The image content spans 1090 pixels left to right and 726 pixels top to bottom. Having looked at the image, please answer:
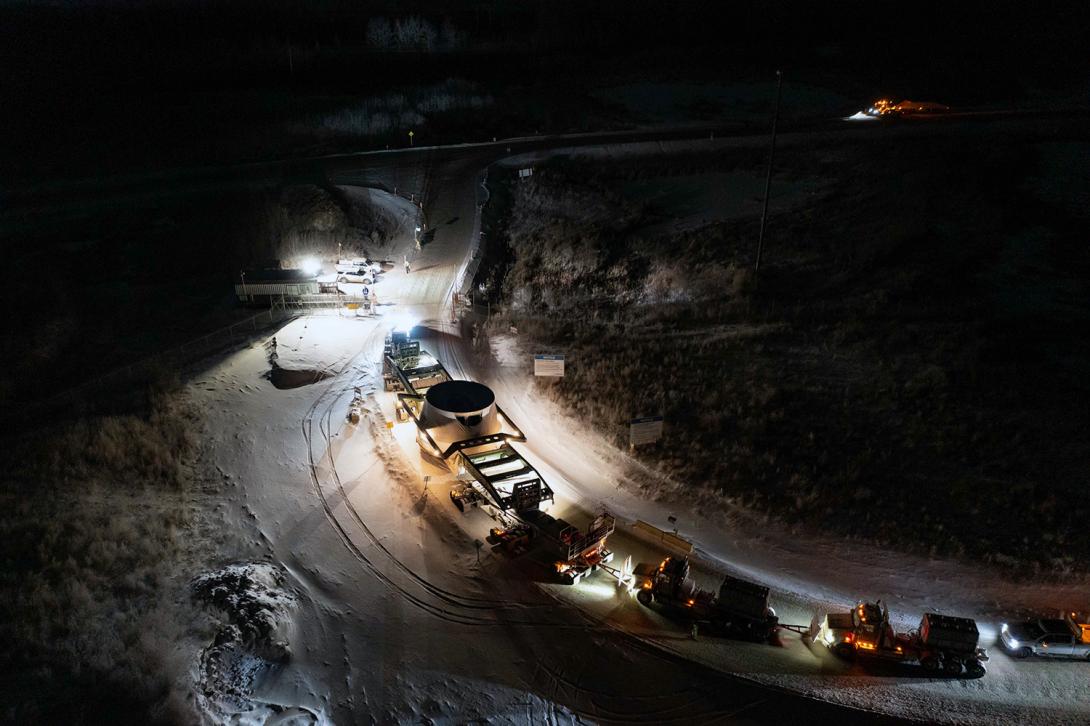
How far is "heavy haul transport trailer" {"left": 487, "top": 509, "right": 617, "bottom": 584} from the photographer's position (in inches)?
720

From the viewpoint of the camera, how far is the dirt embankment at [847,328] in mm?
21156

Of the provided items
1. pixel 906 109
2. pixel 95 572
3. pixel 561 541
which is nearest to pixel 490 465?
pixel 561 541

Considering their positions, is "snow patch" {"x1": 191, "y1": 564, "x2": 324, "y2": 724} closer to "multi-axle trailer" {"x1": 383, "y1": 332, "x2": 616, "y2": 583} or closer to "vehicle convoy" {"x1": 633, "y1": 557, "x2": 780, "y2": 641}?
"multi-axle trailer" {"x1": 383, "y1": 332, "x2": 616, "y2": 583}

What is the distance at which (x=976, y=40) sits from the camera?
7400 centimetres

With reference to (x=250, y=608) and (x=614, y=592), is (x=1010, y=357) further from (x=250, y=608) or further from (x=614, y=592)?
(x=250, y=608)

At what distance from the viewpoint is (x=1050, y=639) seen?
15.6 meters

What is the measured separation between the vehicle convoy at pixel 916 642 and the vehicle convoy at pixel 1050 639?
Answer: 856 mm

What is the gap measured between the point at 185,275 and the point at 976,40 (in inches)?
3294

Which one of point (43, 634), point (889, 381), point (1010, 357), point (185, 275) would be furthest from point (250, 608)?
point (185, 275)

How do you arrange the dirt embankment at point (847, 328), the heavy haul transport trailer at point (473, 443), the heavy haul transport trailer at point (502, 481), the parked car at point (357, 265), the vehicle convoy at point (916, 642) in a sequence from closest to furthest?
the vehicle convoy at point (916, 642) < the heavy haul transport trailer at point (502, 481) < the heavy haul transport trailer at point (473, 443) < the dirt embankment at point (847, 328) < the parked car at point (357, 265)

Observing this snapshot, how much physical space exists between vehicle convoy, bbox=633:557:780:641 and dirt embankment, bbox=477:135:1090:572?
4931 millimetres

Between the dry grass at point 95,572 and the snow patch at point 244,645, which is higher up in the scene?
the dry grass at point 95,572

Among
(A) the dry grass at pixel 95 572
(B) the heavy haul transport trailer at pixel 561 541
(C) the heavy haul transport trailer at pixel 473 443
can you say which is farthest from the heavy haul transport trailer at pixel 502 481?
(A) the dry grass at pixel 95 572

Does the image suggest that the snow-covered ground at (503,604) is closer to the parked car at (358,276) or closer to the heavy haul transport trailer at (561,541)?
the heavy haul transport trailer at (561,541)
